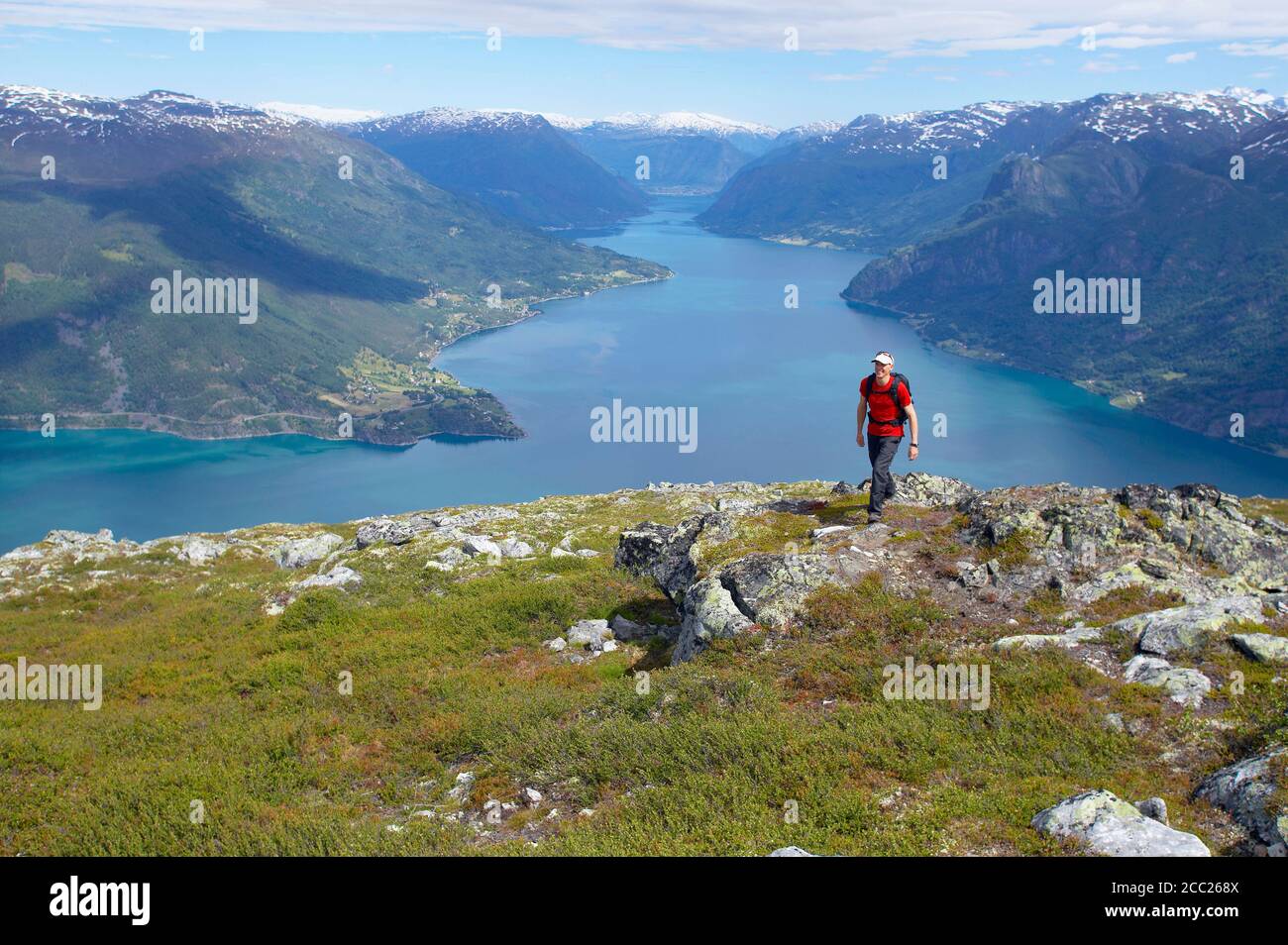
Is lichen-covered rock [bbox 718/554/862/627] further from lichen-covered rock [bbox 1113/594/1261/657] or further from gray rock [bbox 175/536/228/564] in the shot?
gray rock [bbox 175/536/228/564]

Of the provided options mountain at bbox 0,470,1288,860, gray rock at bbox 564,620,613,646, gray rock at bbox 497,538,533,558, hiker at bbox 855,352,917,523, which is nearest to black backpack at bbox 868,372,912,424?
hiker at bbox 855,352,917,523

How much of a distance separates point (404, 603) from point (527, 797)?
1357 cm

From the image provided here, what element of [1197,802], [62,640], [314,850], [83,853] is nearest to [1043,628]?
[1197,802]

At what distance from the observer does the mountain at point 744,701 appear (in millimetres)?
10859

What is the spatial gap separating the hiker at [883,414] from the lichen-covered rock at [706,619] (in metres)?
5.15

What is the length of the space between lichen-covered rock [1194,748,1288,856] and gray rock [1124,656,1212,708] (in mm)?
2091

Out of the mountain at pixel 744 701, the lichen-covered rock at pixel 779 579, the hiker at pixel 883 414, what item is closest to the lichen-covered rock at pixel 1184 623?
the mountain at pixel 744 701

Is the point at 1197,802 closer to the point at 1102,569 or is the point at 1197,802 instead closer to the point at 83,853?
the point at 1102,569

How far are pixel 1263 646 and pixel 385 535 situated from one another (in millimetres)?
33664

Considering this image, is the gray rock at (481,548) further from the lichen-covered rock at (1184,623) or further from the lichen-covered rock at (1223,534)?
the lichen-covered rock at (1184,623)

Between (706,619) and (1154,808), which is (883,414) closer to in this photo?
(706,619)

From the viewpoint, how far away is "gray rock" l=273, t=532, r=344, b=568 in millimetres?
37625

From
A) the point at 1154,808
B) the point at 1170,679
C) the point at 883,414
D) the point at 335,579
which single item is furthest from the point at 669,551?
the point at 1154,808
